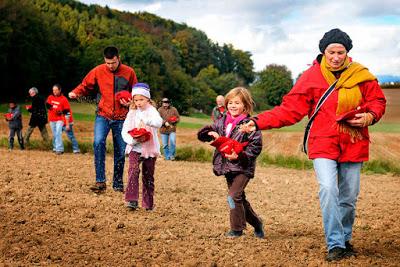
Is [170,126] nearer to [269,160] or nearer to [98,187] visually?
[269,160]

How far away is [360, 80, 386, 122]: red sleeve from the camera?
5544mm

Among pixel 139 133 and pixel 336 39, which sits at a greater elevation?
pixel 336 39

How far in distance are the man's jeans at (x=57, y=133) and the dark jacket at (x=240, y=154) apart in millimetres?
11350

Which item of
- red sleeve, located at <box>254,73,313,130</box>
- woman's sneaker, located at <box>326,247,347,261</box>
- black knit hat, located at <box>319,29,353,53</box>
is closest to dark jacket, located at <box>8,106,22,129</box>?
red sleeve, located at <box>254,73,313,130</box>

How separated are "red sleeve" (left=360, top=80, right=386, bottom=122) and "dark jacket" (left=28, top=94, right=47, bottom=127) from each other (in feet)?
45.6

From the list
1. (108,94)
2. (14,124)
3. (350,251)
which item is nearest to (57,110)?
(14,124)

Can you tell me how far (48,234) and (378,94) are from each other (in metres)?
3.52

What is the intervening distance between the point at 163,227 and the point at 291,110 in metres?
2.28

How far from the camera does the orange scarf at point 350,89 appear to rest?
5.52m

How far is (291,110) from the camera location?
569 centimetres

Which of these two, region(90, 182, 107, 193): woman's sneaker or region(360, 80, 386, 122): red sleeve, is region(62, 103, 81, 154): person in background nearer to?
region(90, 182, 107, 193): woman's sneaker

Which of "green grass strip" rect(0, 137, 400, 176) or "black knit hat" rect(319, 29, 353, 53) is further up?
"black knit hat" rect(319, 29, 353, 53)

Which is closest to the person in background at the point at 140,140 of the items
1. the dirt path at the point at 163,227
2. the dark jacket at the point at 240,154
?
the dirt path at the point at 163,227

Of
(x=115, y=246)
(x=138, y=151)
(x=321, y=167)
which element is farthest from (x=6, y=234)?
(x=321, y=167)
